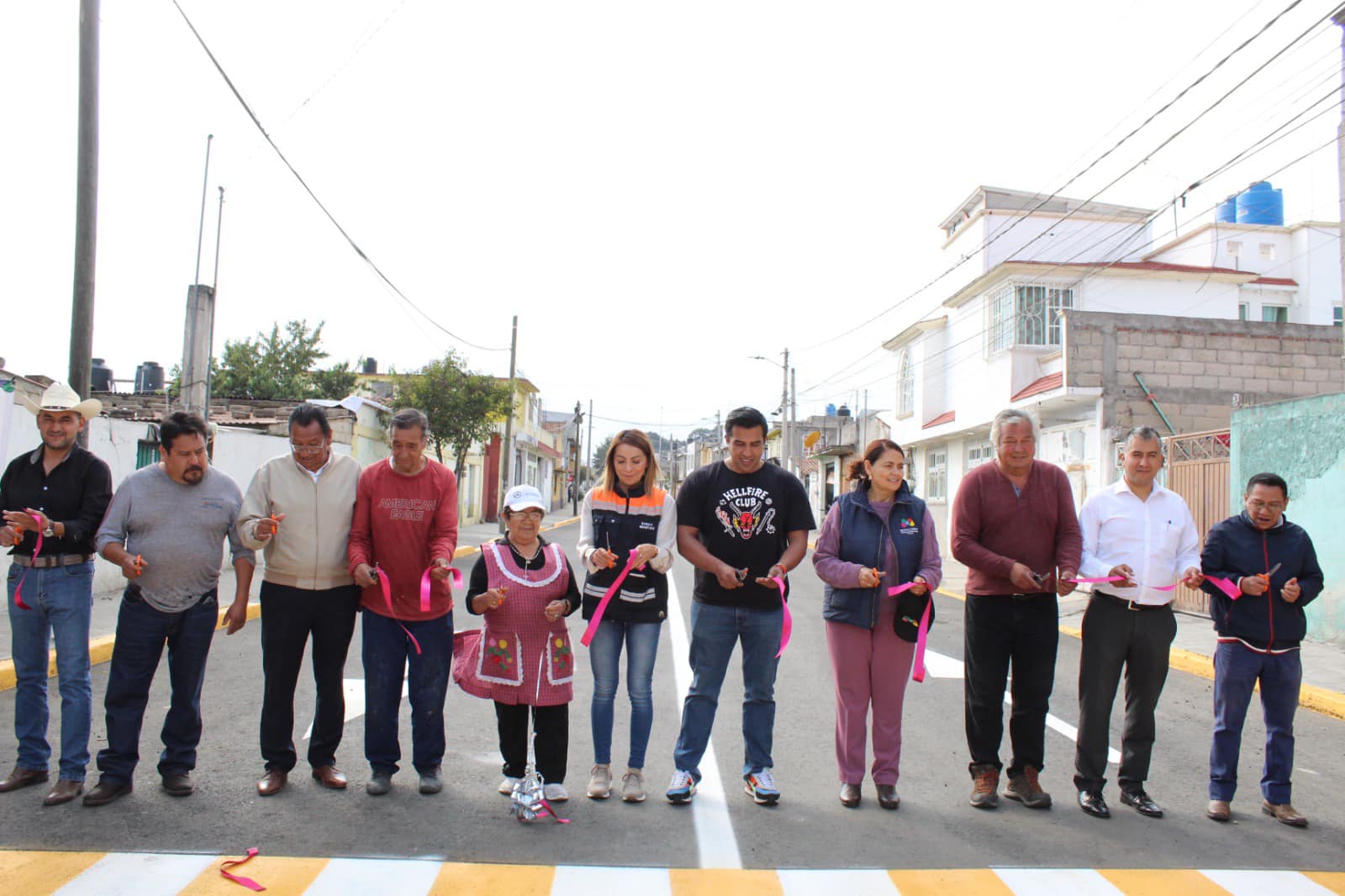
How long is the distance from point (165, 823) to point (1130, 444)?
196 inches

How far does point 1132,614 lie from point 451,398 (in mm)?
22733

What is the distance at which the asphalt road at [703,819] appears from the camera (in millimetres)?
3922

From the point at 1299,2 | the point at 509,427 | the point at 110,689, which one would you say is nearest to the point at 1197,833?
the point at 110,689

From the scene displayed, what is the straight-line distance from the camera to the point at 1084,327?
16.0m

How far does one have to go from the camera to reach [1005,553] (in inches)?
188

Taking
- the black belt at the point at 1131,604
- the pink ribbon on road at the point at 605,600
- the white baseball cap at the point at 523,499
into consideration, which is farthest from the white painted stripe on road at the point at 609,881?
the black belt at the point at 1131,604

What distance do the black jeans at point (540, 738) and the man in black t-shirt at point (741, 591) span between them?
1.96 feet

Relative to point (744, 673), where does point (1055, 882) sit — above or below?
below

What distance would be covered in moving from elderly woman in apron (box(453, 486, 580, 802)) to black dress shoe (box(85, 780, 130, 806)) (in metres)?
1.63

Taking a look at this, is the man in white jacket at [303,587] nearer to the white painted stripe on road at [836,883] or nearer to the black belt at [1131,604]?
the white painted stripe on road at [836,883]

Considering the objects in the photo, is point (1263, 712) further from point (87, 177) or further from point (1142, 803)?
point (87, 177)

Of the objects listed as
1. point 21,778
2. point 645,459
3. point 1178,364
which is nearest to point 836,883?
point 645,459

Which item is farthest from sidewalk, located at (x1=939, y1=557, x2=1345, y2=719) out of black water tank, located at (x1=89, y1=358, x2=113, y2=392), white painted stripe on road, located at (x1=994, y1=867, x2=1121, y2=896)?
black water tank, located at (x1=89, y1=358, x2=113, y2=392)

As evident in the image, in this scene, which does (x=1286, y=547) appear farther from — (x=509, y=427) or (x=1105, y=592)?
(x=509, y=427)
